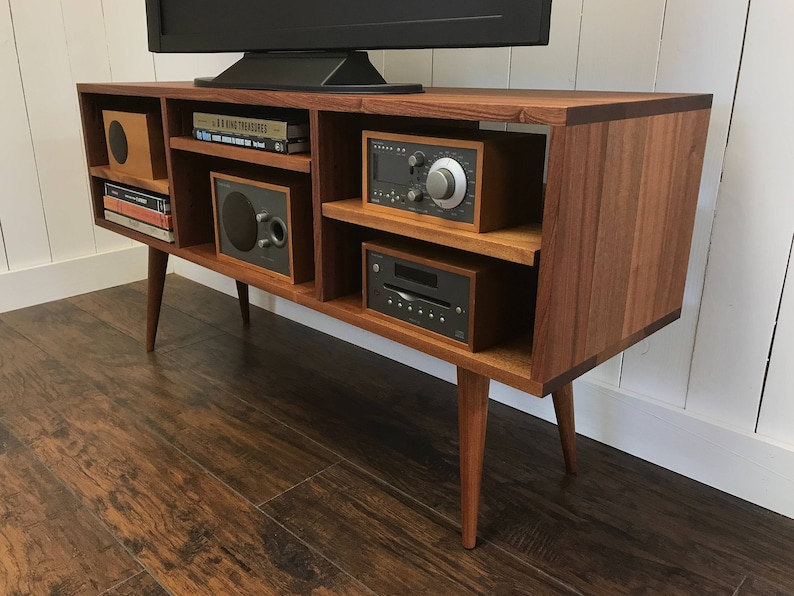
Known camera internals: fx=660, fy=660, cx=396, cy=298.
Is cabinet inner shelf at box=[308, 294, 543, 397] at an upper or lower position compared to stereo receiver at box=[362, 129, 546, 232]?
lower

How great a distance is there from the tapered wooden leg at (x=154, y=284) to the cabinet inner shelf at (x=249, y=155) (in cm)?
35

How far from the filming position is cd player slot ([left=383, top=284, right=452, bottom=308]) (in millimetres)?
896

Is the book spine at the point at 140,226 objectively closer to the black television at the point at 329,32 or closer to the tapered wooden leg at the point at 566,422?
the black television at the point at 329,32

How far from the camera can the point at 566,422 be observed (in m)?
1.13

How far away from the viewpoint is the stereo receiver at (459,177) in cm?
81

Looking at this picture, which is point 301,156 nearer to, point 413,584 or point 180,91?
point 180,91

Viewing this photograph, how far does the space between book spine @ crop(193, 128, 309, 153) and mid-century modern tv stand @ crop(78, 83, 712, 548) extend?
0.05ft

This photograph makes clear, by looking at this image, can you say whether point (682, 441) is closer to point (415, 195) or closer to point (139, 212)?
point (415, 195)

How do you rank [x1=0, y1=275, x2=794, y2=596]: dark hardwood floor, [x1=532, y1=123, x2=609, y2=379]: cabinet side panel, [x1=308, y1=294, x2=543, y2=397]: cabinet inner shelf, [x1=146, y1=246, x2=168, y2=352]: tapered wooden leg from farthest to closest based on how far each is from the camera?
[x1=146, y1=246, x2=168, y2=352]: tapered wooden leg → [x1=0, y1=275, x2=794, y2=596]: dark hardwood floor → [x1=308, y1=294, x2=543, y2=397]: cabinet inner shelf → [x1=532, y1=123, x2=609, y2=379]: cabinet side panel

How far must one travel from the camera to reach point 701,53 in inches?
39.9

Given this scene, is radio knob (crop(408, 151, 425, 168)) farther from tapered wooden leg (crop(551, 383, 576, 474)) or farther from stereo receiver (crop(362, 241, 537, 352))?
tapered wooden leg (crop(551, 383, 576, 474))

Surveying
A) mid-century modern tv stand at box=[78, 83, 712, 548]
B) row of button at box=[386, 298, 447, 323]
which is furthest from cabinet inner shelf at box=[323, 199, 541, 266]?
row of button at box=[386, 298, 447, 323]

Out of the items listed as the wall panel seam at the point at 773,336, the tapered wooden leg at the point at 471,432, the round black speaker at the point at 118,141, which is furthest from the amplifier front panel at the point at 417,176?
the round black speaker at the point at 118,141

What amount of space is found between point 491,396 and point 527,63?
687 mm
